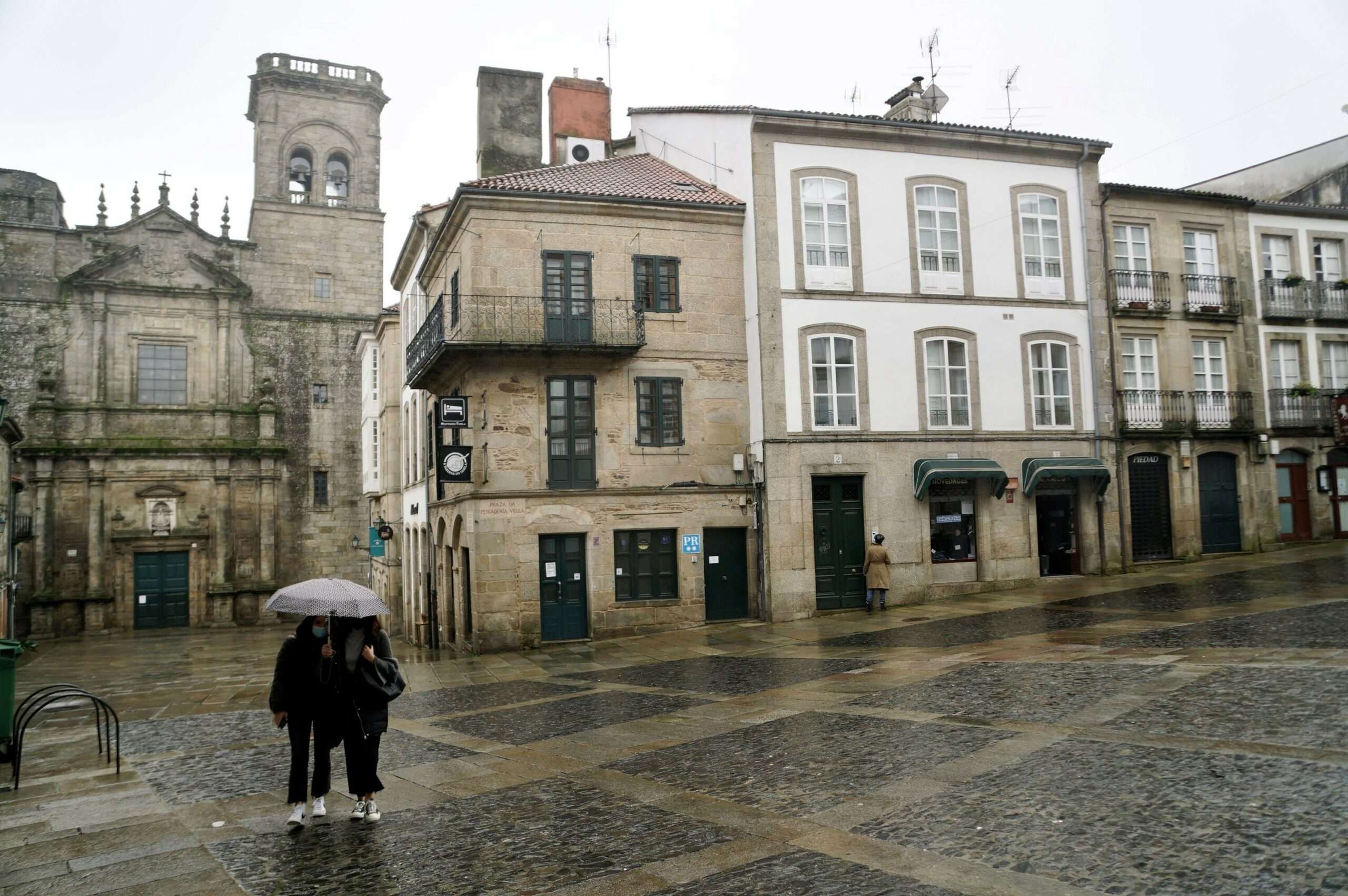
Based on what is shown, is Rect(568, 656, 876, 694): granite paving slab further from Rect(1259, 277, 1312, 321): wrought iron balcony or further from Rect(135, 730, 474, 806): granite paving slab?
Rect(1259, 277, 1312, 321): wrought iron balcony

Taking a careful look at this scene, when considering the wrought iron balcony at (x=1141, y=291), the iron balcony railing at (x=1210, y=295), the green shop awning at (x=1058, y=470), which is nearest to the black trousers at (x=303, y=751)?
the green shop awning at (x=1058, y=470)

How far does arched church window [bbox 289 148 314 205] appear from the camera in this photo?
44531 mm

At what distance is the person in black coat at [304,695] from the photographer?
7414 millimetres

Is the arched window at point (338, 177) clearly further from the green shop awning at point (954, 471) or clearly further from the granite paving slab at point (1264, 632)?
the granite paving slab at point (1264, 632)

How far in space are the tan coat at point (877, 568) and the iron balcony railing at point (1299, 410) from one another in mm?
13206

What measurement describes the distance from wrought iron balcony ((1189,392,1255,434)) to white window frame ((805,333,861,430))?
9.81 metres

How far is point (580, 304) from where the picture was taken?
807 inches

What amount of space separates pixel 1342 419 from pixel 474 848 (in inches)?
1087

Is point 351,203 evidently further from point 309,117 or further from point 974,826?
point 974,826

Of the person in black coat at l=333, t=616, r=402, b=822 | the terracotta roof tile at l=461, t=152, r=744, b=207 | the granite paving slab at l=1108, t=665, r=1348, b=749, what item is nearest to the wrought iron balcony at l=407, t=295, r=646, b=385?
the terracotta roof tile at l=461, t=152, r=744, b=207

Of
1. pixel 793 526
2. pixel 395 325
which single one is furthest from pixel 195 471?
pixel 793 526

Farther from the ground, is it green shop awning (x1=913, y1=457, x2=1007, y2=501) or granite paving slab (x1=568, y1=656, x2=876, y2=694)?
green shop awning (x1=913, y1=457, x2=1007, y2=501)

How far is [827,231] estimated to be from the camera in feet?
72.2

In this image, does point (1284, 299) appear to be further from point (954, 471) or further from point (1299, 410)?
point (954, 471)
